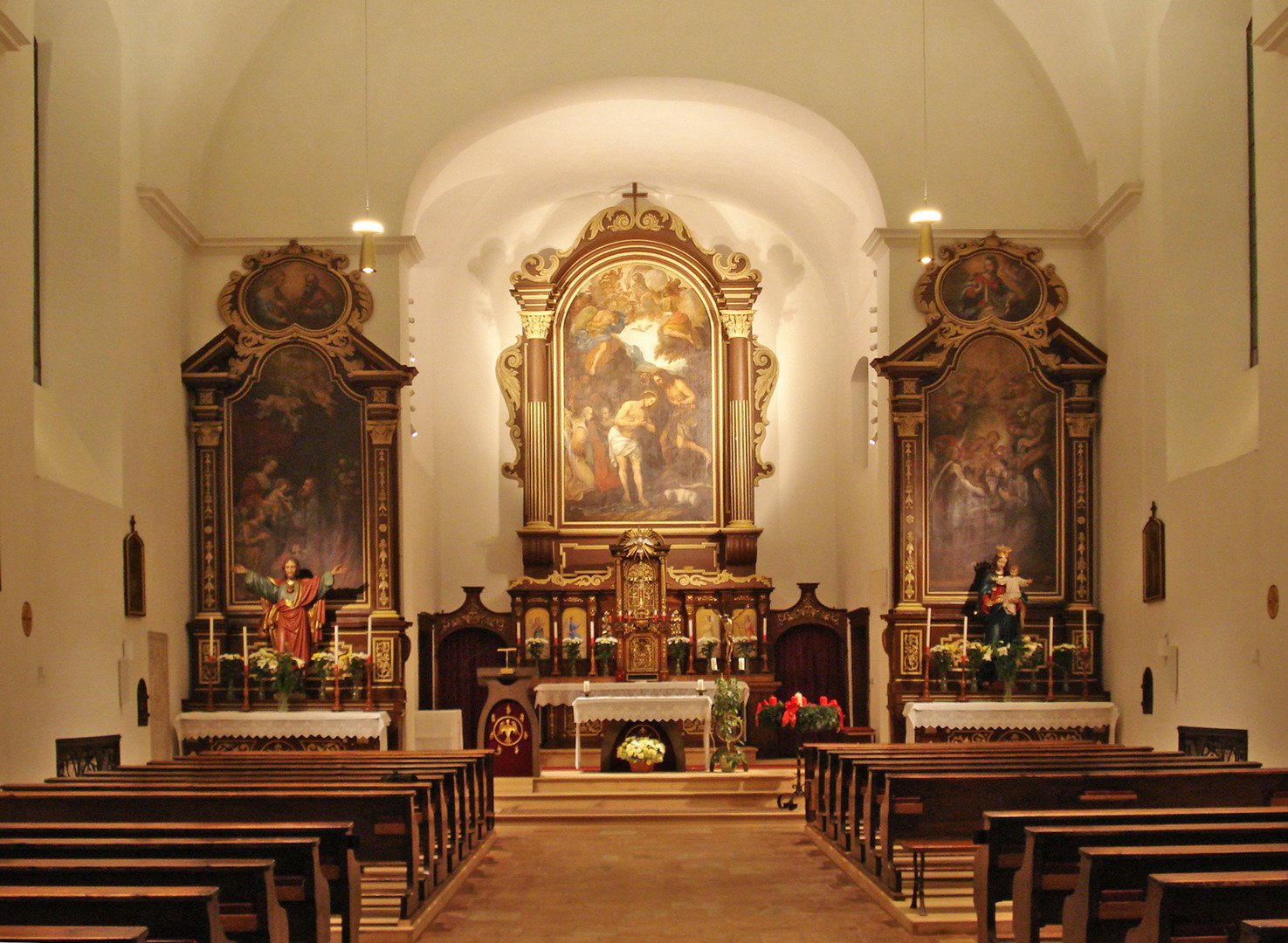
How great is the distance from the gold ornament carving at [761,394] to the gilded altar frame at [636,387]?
0.03 metres

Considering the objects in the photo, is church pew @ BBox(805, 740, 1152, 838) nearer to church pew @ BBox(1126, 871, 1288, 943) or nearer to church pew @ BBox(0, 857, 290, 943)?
church pew @ BBox(1126, 871, 1288, 943)

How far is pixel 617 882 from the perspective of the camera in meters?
9.81

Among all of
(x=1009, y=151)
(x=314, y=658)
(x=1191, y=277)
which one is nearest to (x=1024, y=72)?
(x=1009, y=151)

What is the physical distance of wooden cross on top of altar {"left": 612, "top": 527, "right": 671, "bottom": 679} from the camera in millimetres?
17812

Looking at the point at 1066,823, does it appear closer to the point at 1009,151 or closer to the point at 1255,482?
the point at 1255,482

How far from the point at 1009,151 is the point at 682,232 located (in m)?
5.12

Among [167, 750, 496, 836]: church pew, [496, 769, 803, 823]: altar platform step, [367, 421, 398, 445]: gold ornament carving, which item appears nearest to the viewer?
[167, 750, 496, 836]: church pew

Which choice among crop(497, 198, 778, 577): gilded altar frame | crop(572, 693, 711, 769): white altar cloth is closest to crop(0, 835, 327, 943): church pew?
crop(572, 693, 711, 769): white altar cloth

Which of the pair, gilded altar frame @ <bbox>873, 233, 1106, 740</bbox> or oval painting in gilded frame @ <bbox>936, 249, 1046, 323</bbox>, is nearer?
gilded altar frame @ <bbox>873, 233, 1106, 740</bbox>

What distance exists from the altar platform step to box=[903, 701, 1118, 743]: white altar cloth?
A: 1.49 m

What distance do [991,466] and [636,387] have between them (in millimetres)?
5505

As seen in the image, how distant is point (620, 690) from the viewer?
16.2 m

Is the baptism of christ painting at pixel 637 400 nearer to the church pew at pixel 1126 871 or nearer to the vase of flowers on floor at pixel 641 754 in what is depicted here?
the vase of flowers on floor at pixel 641 754

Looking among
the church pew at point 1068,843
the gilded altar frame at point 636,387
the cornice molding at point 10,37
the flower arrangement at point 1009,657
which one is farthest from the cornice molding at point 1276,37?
the gilded altar frame at point 636,387
